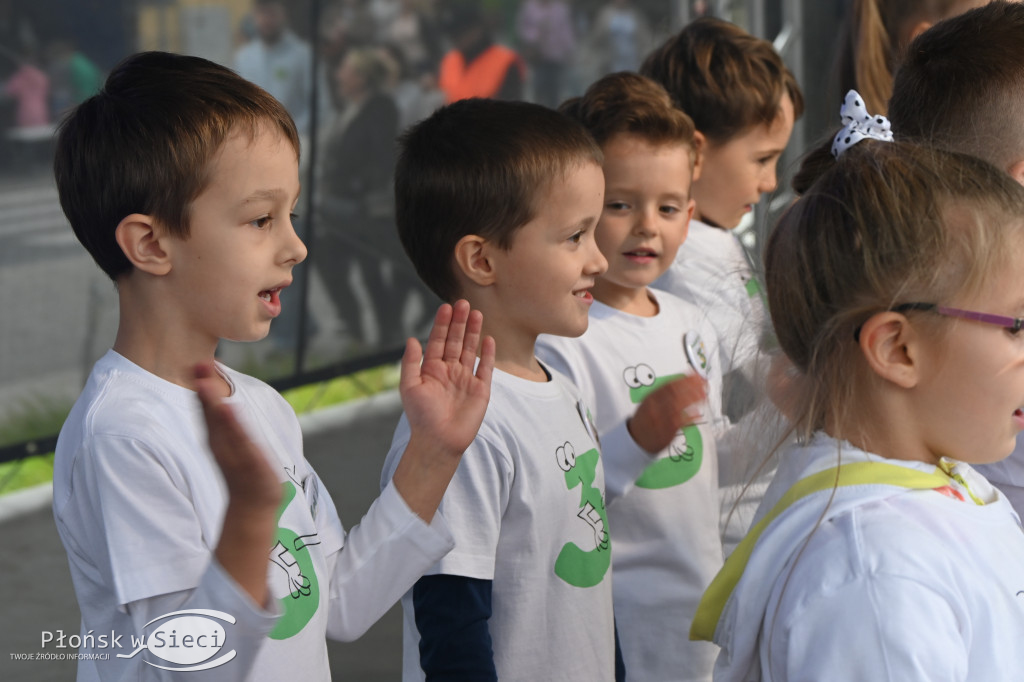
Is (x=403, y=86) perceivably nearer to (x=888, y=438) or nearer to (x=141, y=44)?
(x=141, y=44)

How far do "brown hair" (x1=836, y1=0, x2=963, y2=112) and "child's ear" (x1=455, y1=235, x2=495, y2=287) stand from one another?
129cm

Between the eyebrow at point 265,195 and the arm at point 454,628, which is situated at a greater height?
the eyebrow at point 265,195

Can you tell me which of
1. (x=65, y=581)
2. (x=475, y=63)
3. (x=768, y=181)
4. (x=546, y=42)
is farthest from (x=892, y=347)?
(x=546, y=42)

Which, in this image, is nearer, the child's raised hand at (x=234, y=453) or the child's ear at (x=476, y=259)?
the child's raised hand at (x=234, y=453)

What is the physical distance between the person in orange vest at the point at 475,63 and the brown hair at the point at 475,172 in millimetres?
3289

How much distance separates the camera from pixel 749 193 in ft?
8.74

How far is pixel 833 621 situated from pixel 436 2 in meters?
4.38

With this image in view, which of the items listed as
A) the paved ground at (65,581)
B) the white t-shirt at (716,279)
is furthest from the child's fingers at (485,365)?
the paved ground at (65,581)

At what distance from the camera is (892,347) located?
1.26 m

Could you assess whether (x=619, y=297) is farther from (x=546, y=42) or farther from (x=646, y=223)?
(x=546, y=42)

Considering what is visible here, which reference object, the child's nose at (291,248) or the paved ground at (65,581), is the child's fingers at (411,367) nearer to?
the child's nose at (291,248)

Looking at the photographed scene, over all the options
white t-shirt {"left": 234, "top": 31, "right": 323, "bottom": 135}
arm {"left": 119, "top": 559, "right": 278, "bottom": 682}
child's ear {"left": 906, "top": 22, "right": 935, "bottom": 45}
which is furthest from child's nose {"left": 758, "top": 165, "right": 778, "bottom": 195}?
white t-shirt {"left": 234, "top": 31, "right": 323, "bottom": 135}

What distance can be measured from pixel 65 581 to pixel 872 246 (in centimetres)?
302

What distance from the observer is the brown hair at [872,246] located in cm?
124
